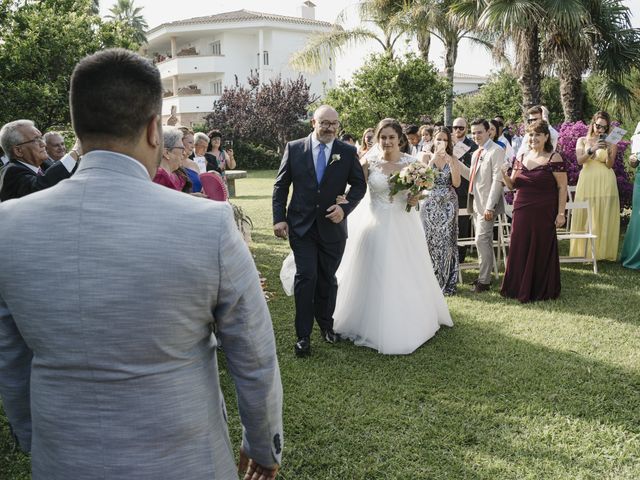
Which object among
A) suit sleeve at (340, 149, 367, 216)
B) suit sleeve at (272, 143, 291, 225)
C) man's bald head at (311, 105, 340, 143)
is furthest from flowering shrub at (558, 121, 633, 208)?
suit sleeve at (272, 143, 291, 225)

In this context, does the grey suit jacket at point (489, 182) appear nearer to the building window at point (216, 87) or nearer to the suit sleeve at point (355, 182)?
the suit sleeve at point (355, 182)

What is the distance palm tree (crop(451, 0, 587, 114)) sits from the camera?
44.6 feet

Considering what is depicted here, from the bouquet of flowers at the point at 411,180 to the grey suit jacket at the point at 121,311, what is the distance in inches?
195

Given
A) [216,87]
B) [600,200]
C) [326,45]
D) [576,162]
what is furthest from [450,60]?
[216,87]

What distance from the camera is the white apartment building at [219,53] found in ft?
150

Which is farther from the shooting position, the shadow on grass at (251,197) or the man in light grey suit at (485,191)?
the shadow on grass at (251,197)

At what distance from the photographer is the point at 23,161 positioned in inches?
217

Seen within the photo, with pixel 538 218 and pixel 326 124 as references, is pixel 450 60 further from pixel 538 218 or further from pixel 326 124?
pixel 326 124

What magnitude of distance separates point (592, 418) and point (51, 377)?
4097 millimetres

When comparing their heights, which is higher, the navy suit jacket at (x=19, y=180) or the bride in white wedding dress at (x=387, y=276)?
the navy suit jacket at (x=19, y=180)

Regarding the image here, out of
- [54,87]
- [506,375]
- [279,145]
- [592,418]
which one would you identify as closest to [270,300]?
[506,375]

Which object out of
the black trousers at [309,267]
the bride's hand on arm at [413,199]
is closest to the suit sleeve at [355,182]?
the black trousers at [309,267]

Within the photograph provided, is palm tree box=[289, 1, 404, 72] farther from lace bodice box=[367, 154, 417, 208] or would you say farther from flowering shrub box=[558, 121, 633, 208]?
lace bodice box=[367, 154, 417, 208]

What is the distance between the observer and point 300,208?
19.2ft
